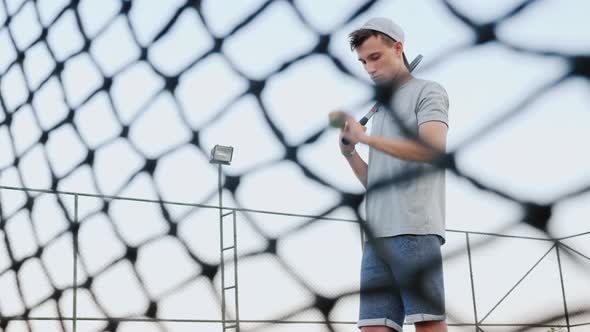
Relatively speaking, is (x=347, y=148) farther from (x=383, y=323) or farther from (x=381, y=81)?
(x=383, y=323)

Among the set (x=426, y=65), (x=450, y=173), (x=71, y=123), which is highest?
(x=71, y=123)

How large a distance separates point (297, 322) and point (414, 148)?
261 centimetres

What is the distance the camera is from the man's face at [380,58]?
88cm

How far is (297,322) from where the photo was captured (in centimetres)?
333

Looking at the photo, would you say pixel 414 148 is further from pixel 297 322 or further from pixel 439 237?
pixel 297 322

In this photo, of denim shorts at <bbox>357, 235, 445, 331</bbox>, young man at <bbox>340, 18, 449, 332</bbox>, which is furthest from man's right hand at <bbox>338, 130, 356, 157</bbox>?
denim shorts at <bbox>357, 235, 445, 331</bbox>

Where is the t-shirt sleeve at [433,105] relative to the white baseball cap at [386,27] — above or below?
below

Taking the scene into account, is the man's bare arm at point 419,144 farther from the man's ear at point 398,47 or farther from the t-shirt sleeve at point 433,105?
the man's ear at point 398,47

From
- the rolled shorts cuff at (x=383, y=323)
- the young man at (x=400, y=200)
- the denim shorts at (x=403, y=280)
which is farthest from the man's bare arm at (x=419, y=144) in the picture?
the rolled shorts cuff at (x=383, y=323)

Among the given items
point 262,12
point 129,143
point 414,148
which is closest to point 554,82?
point 414,148

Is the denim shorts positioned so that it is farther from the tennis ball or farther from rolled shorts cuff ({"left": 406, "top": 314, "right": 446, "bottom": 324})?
the tennis ball

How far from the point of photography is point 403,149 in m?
0.81

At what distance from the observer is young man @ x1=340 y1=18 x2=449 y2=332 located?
840 mm

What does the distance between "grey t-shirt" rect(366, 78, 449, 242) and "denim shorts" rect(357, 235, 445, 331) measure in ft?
0.05
